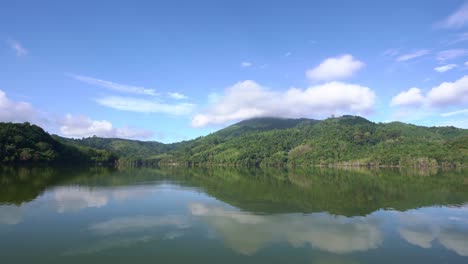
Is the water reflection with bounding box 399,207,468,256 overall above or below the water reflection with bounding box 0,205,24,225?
below

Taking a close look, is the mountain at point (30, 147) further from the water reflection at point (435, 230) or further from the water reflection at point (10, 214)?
the water reflection at point (435, 230)

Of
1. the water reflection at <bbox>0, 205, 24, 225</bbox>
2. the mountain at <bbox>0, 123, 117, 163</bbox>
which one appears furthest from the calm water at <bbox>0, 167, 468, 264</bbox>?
the mountain at <bbox>0, 123, 117, 163</bbox>

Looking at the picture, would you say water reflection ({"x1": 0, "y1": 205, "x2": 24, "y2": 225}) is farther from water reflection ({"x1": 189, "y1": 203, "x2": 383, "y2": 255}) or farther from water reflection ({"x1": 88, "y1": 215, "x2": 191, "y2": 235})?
water reflection ({"x1": 189, "y1": 203, "x2": 383, "y2": 255})

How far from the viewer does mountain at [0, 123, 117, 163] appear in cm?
11981

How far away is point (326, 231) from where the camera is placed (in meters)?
25.0

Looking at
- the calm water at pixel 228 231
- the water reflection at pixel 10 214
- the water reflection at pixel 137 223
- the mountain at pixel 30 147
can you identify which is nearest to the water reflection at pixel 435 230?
the calm water at pixel 228 231

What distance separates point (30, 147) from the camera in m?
133

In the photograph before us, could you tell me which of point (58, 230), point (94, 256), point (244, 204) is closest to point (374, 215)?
point (244, 204)

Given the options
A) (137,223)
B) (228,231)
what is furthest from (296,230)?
(137,223)

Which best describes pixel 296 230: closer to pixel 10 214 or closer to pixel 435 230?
pixel 435 230

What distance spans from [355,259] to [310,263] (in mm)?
3141

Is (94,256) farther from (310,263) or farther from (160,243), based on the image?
(310,263)

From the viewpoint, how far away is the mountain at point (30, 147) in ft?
393

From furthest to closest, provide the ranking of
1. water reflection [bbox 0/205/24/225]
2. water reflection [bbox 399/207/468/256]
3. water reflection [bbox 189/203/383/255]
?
water reflection [bbox 0/205/24/225]
water reflection [bbox 399/207/468/256]
water reflection [bbox 189/203/383/255]
